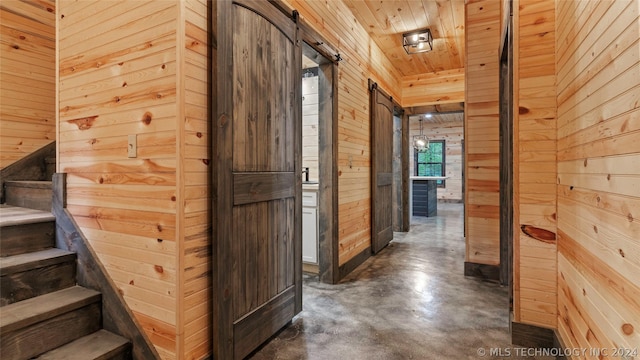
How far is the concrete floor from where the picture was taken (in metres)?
1.91

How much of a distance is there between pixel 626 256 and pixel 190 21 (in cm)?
201

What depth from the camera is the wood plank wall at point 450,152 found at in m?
10.9

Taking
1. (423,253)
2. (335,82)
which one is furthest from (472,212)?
(335,82)

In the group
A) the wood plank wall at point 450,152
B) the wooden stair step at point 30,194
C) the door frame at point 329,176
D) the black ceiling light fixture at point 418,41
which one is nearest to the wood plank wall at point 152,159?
the wooden stair step at point 30,194

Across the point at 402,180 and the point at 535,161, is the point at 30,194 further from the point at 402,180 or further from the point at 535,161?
the point at 402,180

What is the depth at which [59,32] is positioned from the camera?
1979mm

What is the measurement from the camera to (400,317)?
2342 millimetres

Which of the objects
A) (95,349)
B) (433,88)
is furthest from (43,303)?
(433,88)

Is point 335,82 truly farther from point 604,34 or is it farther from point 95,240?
point 95,240

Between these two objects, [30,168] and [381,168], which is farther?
[381,168]

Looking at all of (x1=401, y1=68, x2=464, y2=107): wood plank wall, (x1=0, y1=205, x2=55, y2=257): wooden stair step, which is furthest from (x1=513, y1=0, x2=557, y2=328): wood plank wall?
(x1=401, y1=68, x2=464, y2=107): wood plank wall

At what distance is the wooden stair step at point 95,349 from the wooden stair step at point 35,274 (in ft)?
1.22

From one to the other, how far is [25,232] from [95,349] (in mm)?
900

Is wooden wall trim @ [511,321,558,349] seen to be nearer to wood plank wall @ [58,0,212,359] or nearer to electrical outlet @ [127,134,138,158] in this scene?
wood plank wall @ [58,0,212,359]
